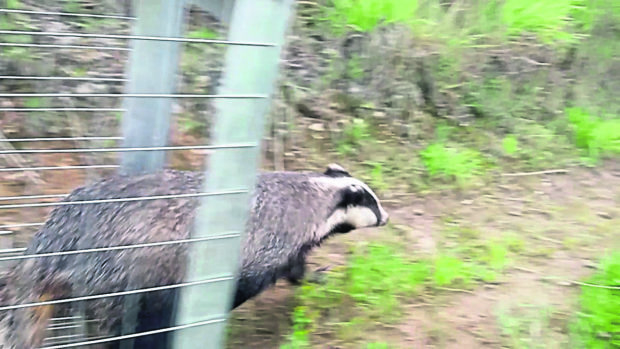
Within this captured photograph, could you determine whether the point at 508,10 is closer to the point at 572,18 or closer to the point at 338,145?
the point at 572,18

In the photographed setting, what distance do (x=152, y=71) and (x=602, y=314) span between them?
2.13 metres

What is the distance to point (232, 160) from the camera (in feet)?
6.87

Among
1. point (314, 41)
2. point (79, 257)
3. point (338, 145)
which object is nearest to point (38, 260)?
point (79, 257)

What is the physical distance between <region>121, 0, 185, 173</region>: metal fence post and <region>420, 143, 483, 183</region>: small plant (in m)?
2.43

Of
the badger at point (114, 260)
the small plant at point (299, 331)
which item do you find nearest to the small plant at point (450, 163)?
the small plant at point (299, 331)

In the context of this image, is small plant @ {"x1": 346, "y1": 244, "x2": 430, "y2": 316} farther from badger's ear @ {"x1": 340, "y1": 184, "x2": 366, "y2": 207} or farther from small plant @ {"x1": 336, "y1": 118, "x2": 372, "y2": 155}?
small plant @ {"x1": 336, "y1": 118, "x2": 372, "y2": 155}

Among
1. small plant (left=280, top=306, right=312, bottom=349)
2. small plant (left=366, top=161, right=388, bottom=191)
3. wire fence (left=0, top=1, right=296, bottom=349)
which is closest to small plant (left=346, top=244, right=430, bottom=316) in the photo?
small plant (left=280, top=306, right=312, bottom=349)

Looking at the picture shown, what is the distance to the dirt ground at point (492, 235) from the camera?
3.37 metres

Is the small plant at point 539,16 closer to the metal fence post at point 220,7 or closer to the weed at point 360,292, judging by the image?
the weed at point 360,292

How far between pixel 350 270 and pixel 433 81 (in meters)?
2.33

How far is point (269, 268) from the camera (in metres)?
3.42

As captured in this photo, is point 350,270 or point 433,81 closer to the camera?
point 350,270

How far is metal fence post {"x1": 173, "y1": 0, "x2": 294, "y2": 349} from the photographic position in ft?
6.71

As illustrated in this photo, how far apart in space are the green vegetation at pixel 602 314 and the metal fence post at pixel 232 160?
1761mm
